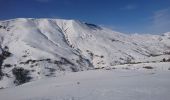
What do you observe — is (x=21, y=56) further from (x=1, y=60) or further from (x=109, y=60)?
(x=109, y=60)

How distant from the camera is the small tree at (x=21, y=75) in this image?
5509 inches

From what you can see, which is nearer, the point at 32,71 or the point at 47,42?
the point at 32,71

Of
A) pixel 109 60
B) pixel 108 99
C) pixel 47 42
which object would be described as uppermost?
pixel 47 42

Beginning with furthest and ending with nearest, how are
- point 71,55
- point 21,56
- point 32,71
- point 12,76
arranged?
point 71,55 < point 21,56 < point 32,71 < point 12,76

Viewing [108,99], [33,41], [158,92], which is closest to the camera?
[108,99]

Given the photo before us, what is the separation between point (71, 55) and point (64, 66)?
2283 centimetres

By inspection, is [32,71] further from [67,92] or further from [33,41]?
[67,92]

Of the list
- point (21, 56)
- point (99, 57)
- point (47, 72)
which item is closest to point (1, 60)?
point (21, 56)

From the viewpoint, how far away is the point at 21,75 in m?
145

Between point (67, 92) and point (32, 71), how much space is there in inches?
5456

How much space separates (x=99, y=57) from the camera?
187 meters

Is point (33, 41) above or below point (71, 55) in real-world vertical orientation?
above

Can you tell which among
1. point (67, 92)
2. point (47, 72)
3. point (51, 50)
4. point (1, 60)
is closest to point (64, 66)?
point (47, 72)

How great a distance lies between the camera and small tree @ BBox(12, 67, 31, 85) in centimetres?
13994
